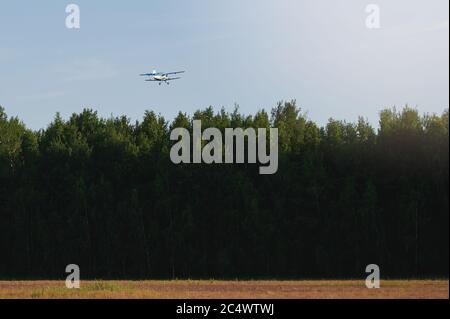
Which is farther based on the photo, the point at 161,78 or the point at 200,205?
the point at 200,205

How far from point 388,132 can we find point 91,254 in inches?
1231

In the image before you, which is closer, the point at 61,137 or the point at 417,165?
the point at 417,165

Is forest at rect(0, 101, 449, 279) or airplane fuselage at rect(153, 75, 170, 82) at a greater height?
airplane fuselage at rect(153, 75, 170, 82)

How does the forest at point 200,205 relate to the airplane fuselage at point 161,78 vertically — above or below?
below

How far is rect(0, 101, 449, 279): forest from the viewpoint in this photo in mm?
61812

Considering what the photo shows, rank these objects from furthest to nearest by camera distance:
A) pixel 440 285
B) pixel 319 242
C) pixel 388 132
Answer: pixel 319 242 → pixel 388 132 → pixel 440 285

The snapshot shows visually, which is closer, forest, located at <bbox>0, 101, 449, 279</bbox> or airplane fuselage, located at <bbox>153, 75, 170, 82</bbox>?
airplane fuselage, located at <bbox>153, 75, 170, 82</bbox>

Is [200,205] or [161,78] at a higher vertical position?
[161,78]

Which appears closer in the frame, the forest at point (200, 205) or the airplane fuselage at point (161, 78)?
the airplane fuselage at point (161, 78)

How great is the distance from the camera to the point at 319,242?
6488 cm

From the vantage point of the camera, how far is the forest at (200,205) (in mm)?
61812

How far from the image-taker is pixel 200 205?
230 feet

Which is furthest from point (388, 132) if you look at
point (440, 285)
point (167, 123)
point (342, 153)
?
point (167, 123)

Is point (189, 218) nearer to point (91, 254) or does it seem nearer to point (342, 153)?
point (91, 254)
